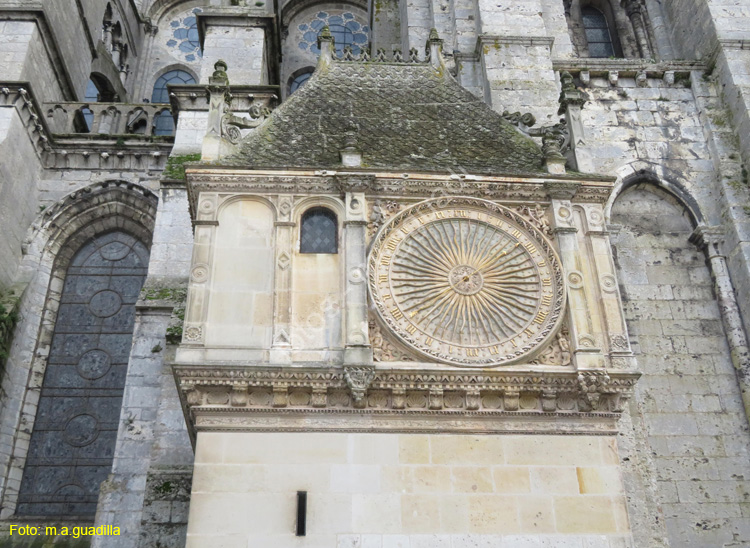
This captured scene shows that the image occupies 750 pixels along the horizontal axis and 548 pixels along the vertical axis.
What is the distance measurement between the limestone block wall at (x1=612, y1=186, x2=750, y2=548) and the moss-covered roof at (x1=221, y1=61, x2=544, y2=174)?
3.25 meters

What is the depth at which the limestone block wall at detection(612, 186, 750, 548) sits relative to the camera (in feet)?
37.1

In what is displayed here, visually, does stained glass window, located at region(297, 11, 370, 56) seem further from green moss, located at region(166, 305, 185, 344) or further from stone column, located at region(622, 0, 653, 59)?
green moss, located at region(166, 305, 185, 344)

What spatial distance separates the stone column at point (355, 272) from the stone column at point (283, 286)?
2.22ft

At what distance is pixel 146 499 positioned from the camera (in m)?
11.0

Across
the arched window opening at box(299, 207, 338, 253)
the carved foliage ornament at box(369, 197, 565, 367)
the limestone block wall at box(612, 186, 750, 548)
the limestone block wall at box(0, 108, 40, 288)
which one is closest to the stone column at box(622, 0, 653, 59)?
the limestone block wall at box(612, 186, 750, 548)

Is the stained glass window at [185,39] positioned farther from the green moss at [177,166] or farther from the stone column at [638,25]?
the stone column at [638,25]

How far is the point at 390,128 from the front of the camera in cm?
1184

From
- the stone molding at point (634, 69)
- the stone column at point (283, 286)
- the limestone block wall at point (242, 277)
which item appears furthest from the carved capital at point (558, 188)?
A: the stone molding at point (634, 69)

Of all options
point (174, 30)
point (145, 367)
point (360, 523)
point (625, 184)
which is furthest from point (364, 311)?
point (174, 30)

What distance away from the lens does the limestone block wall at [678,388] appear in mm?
11320

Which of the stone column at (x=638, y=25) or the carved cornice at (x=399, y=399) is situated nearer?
the carved cornice at (x=399, y=399)

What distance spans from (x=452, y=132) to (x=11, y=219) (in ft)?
27.6

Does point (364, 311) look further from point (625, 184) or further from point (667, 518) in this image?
point (625, 184)

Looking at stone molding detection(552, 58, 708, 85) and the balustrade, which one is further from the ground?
the balustrade
